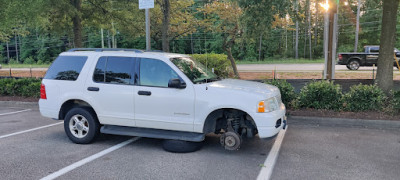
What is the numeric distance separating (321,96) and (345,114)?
781mm

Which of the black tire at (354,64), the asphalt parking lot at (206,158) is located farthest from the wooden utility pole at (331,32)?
the black tire at (354,64)

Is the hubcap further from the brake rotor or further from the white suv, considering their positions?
the brake rotor

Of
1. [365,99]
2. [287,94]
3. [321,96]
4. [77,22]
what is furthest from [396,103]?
[77,22]

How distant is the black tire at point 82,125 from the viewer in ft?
19.5

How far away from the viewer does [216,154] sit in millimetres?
5457

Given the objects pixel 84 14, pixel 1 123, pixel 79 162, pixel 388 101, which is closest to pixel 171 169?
pixel 79 162

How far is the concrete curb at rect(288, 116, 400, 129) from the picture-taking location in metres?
7.34

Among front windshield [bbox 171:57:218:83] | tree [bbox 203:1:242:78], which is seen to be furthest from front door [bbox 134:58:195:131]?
tree [bbox 203:1:242:78]

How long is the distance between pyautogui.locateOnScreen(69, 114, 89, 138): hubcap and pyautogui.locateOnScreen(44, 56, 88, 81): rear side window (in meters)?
0.78

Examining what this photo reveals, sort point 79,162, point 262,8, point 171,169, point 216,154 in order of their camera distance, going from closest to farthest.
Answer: point 171,169 → point 79,162 → point 216,154 → point 262,8

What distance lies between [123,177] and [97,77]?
7.68 feet

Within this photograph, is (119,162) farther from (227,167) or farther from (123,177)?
(227,167)

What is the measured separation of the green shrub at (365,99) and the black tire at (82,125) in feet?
20.7

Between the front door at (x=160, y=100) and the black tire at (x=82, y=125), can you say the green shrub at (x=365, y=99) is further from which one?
the black tire at (x=82, y=125)
